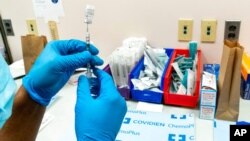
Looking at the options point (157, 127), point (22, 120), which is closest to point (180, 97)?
point (157, 127)

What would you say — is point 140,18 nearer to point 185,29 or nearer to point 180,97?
point 185,29

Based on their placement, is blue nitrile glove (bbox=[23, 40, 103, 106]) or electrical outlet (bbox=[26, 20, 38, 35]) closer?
blue nitrile glove (bbox=[23, 40, 103, 106])

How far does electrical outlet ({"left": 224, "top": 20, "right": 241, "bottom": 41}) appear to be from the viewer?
42.2 inches

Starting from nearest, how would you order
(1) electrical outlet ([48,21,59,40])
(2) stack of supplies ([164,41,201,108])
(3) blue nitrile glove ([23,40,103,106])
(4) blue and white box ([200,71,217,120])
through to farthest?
(3) blue nitrile glove ([23,40,103,106])
(4) blue and white box ([200,71,217,120])
(2) stack of supplies ([164,41,201,108])
(1) electrical outlet ([48,21,59,40])

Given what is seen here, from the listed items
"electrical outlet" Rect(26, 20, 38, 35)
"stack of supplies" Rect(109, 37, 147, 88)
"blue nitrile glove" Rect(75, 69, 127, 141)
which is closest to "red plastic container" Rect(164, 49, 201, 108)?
"stack of supplies" Rect(109, 37, 147, 88)

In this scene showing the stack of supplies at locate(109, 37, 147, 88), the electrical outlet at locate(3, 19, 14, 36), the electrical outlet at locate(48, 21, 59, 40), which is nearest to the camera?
the stack of supplies at locate(109, 37, 147, 88)

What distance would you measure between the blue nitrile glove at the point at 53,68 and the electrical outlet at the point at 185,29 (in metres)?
0.50

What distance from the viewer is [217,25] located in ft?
3.60

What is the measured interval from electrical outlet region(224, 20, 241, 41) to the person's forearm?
84 centimetres

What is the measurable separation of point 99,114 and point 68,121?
346mm

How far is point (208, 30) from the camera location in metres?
1.12

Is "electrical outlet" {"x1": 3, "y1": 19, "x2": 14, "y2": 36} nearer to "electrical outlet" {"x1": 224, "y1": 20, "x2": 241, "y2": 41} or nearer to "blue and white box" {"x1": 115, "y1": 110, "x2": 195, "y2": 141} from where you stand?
"blue and white box" {"x1": 115, "y1": 110, "x2": 195, "y2": 141}

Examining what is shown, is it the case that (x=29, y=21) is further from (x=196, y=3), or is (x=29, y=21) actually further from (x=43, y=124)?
(x=196, y=3)

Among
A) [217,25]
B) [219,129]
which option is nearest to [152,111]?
[219,129]
